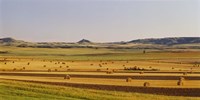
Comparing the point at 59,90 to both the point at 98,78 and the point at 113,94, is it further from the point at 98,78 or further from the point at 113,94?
the point at 98,78

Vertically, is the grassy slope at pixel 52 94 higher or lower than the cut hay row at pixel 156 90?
higher

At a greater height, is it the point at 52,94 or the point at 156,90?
the point at 52,94

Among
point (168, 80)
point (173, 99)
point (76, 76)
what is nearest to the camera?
point (173, 99)

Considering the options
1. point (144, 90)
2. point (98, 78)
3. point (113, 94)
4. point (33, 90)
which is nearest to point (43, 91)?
point (33, 90)

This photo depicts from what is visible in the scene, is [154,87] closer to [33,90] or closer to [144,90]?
[144,90]

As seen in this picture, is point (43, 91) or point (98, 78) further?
point (98, 78)

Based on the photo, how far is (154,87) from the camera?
3559 centimetres

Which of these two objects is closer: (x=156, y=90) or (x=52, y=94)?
(x=52, y=94)

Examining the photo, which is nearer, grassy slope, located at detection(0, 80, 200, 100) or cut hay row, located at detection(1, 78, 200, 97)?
grassy slope, located at detection(0, 80, 200, 100)

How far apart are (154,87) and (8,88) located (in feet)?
37.0

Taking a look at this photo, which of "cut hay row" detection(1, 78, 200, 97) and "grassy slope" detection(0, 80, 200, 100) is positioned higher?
"grassy slope" detection(0, 80, 200, 100)

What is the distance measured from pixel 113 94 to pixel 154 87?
17.7 ft

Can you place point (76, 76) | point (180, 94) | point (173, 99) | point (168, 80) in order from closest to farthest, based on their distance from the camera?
point (173, 99)
point (180, 94)
point (168, 80)
point (76, 76)

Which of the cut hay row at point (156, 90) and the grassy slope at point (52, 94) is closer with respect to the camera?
the grassy slope at point (52, 94)
